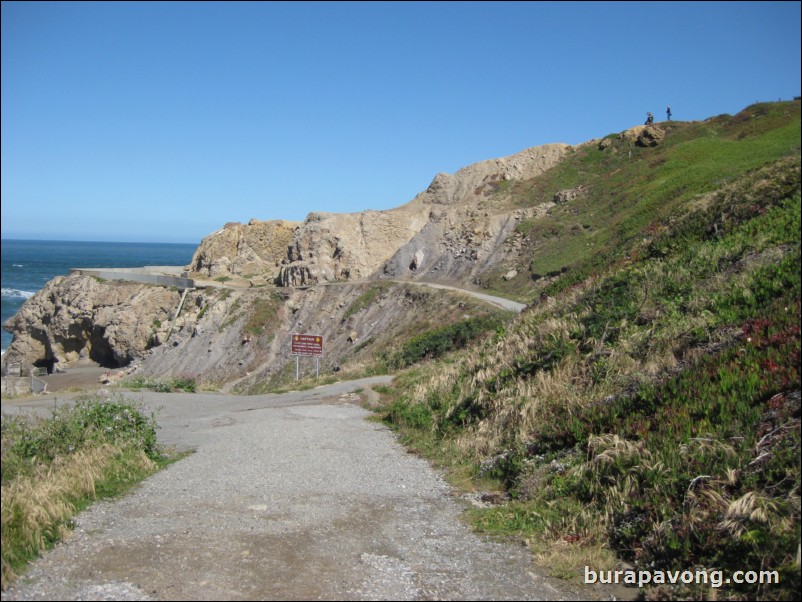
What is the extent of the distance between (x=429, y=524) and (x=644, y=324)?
6.00 metres

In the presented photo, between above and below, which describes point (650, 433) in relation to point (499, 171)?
below

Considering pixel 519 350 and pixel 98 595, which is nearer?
pixel 98 595

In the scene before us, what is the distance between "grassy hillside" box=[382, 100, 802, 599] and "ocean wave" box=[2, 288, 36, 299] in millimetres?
81319

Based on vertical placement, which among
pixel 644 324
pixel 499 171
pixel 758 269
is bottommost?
pixel 644 324

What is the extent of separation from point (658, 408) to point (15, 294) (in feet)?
311

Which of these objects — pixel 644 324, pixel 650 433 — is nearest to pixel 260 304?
pixel 644 324

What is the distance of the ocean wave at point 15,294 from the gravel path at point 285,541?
3366 inches

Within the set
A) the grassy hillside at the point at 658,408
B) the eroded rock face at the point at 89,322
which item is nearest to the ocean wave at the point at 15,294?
the eroded rock face at the point at 89,322

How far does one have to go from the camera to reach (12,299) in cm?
8212

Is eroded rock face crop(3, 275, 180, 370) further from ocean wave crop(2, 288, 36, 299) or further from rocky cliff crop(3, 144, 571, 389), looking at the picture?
ocean wave crop(2, 288, 36, 299)

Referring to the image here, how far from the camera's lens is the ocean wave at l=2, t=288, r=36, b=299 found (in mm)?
84275

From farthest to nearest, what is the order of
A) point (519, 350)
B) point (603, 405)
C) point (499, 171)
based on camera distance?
point (499, 171), point (519, 350), point (603, 405)

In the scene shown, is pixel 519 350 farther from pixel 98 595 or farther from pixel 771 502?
pixel 98 595

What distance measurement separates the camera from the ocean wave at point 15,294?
8428 centimetres
